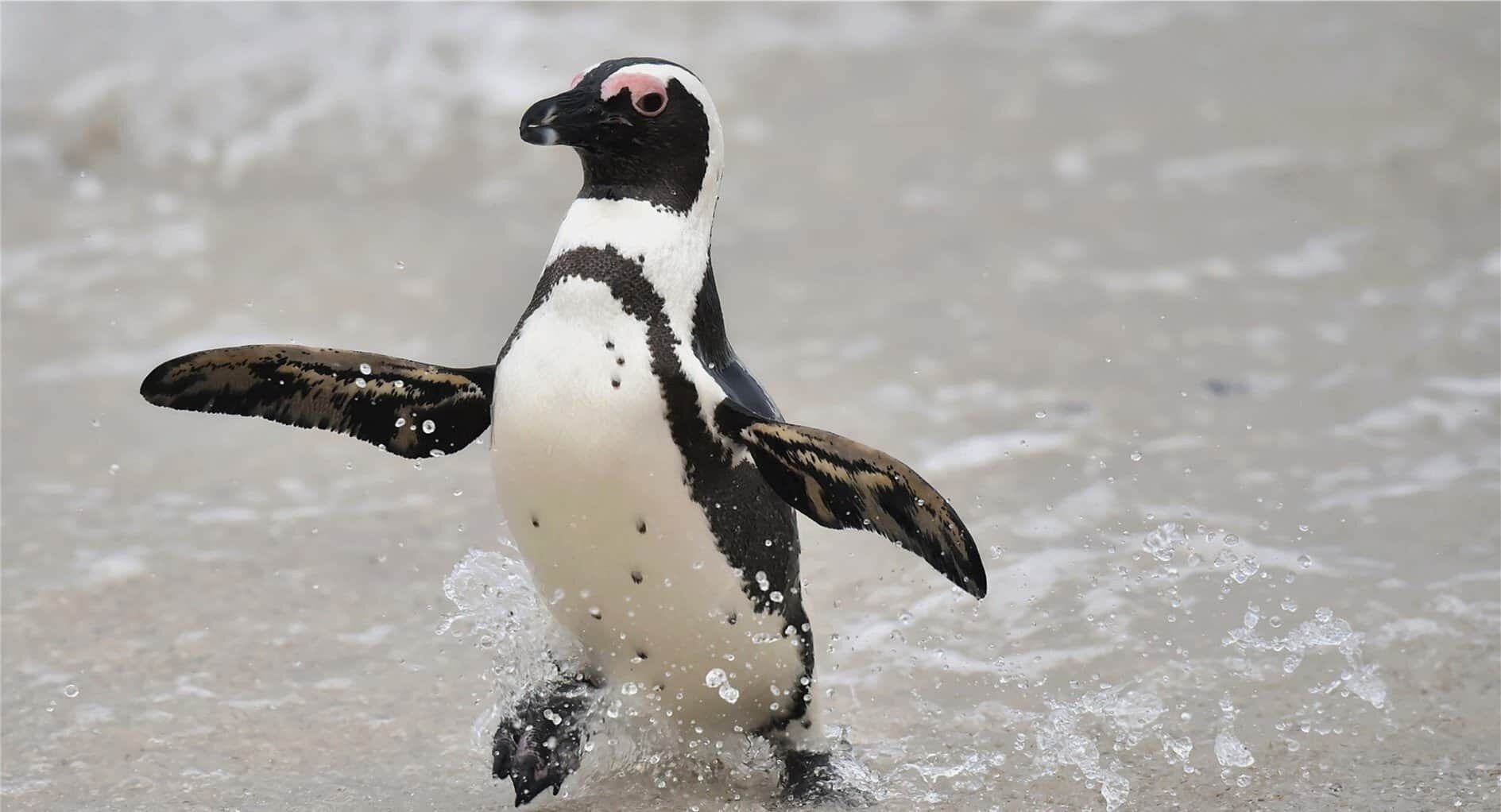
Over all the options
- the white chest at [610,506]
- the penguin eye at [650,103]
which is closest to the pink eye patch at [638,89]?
the penguin eye at [650,103]

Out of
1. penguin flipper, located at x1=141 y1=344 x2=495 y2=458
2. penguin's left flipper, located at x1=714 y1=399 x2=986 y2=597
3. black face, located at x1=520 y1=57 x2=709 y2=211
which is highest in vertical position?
black face, located at x1=520 y1=57 x2=709 y2=211

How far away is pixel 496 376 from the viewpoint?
238cm

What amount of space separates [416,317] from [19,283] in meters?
1.49

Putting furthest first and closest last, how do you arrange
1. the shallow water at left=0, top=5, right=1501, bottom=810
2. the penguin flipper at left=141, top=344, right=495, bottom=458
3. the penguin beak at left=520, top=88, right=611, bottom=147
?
the shallow water at left=0, top=5, right=1501, bottom=810
the penguin flipper at left=141, top=344, right=495, bottom=458
the penguin beak at left=520, top=88, right=611, bottom=147

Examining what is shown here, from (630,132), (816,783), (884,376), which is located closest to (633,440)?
(630,132)

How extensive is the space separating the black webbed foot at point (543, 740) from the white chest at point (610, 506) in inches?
3.9

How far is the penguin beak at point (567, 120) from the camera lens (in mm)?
2340

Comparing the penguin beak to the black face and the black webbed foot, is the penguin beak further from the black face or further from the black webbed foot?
the black webbed foot

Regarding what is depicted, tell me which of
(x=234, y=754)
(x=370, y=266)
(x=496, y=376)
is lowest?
(x=234, y=754)

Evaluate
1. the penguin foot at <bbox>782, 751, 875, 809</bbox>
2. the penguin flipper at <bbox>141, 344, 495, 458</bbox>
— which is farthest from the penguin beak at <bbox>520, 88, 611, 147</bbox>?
the penguin foot at <bbox>782, 751, 875, 809</bbox>

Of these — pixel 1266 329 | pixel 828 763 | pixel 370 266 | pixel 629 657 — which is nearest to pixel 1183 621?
pixel 828 763

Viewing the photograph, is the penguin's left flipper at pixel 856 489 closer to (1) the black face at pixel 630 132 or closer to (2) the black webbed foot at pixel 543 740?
(1) the black face at pixel 630 132

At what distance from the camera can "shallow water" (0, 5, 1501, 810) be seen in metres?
2.97

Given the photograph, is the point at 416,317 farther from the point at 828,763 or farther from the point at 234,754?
the point at 828,763
